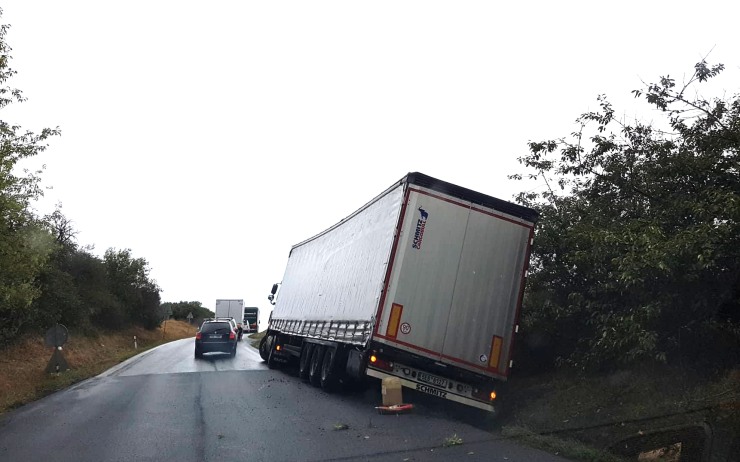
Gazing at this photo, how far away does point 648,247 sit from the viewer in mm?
8414

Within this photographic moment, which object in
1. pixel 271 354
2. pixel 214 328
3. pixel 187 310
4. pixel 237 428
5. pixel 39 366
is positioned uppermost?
pixel 187 310

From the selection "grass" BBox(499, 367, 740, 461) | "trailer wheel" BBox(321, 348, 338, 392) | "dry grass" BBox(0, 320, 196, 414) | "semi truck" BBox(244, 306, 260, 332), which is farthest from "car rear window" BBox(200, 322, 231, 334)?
"semi truck" BBox(244, 306, 260, 332)

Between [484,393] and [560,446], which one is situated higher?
[484,393]

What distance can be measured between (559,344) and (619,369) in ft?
6.05

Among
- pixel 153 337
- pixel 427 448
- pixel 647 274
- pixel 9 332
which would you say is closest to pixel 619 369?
pixel 647 274

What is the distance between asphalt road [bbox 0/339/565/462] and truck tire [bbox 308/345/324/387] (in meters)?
0.53

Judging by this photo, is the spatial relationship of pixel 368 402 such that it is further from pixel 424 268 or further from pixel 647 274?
pixel 647 274

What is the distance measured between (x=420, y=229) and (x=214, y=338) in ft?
62.6

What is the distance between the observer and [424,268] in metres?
11.0

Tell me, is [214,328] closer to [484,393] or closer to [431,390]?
[431,390]

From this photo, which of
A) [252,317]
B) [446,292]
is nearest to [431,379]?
[446,292]

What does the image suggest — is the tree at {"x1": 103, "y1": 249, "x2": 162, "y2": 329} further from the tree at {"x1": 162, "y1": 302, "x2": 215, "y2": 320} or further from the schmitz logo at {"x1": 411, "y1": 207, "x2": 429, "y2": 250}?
the schmitz logo at {"x1": 411, "y1": 207, "x2": 429, "y2": 250}

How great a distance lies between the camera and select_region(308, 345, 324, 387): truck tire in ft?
48.9

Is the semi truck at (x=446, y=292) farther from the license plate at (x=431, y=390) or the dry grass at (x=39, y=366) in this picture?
the dry grass at (x=39, y=366)
